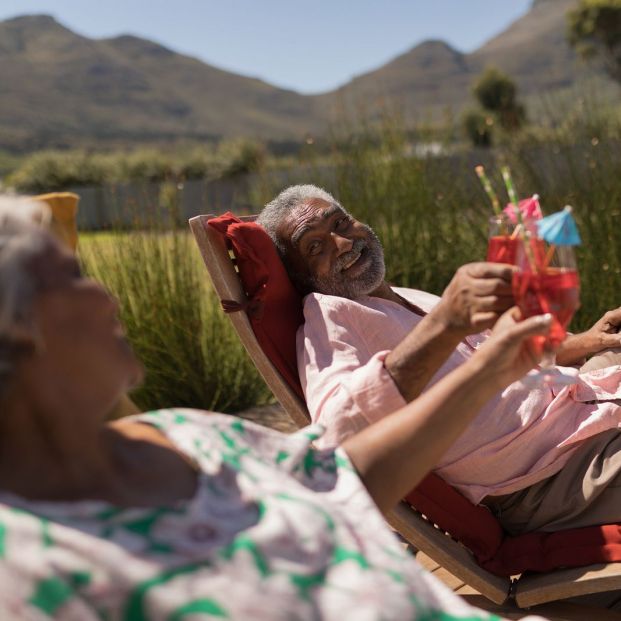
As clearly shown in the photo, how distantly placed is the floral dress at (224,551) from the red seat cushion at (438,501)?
0.97m

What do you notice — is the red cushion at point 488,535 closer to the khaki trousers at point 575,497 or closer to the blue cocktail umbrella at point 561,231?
the khaki trousers at point 575,497

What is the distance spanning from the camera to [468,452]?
7.78 ft

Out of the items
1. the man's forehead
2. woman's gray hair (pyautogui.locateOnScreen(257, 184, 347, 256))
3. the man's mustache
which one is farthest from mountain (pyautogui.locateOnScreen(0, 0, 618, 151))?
the man's mustache

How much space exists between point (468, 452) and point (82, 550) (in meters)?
1.51

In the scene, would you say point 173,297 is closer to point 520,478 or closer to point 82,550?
point 520,478

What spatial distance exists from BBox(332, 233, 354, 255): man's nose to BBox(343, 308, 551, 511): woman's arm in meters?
1.24

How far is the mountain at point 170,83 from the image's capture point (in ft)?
325

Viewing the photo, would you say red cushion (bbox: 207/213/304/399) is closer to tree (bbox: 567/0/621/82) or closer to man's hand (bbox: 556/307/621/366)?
man's hand (bbox: 556/307/621/366)

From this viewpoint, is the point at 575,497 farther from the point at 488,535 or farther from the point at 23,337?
the point at 23,337

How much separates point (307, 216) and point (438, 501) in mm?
994

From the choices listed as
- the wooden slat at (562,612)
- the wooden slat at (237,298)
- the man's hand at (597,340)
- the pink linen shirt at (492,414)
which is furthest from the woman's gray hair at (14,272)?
the man's hand at (597,340)

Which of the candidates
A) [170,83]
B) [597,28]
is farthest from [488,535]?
[170,83]

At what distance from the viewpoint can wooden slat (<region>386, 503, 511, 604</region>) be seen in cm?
227

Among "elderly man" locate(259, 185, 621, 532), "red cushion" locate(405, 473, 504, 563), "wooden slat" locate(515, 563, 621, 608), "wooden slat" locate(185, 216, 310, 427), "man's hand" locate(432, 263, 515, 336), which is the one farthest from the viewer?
"wooden slat" locate(185, 216, 310, 427)
